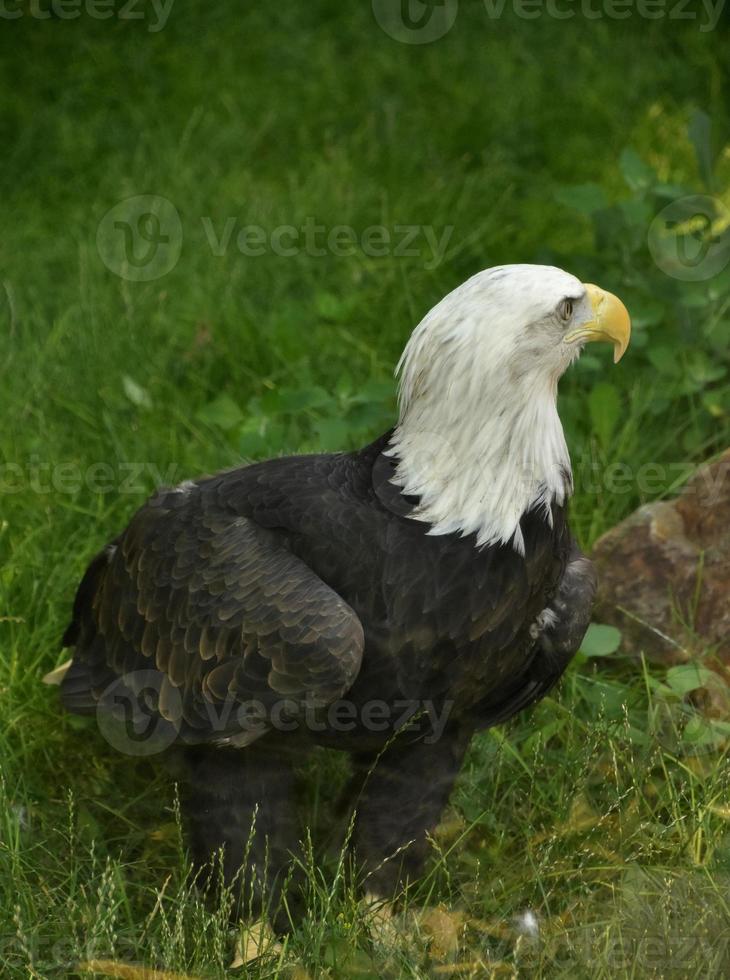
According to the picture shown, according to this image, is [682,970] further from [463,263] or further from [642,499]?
[463,263]

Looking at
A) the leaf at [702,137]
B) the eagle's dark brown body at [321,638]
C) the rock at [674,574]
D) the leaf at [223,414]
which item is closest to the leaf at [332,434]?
the leaf at [223,414]

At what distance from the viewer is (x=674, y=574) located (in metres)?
4.27

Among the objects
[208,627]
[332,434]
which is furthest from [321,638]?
[332,434]

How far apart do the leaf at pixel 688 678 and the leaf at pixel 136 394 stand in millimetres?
2221

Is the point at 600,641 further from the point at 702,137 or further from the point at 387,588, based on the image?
the point at 702,137

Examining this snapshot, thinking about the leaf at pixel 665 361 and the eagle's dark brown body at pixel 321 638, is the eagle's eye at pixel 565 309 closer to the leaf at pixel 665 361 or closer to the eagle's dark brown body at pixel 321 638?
the eagle's dark brown body at pixel 321 638

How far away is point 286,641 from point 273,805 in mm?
566

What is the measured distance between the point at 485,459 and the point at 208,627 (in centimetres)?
78

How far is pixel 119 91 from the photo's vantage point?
288 inches

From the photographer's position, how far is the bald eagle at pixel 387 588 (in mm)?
3139

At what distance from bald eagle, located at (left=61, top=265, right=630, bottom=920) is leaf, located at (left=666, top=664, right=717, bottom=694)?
0.48 m

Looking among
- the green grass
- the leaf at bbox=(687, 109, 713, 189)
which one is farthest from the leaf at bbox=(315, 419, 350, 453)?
the leaf at bbox=(687, 109, 713, 189)

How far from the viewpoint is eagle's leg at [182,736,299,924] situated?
11.3ft

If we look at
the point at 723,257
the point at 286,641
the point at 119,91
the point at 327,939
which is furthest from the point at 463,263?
the point at 327,939
